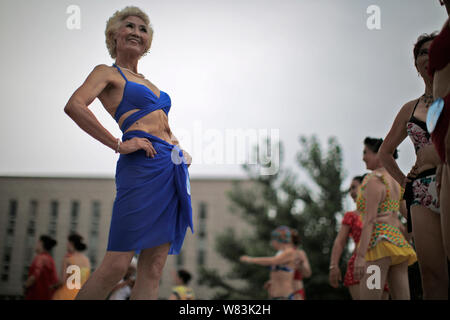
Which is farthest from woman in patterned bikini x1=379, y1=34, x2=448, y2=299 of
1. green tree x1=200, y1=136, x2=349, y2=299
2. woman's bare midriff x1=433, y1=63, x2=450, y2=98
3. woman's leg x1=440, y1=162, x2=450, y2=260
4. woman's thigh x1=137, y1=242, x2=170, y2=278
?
green tree x1=200, y1=136, x2=349, y2=299

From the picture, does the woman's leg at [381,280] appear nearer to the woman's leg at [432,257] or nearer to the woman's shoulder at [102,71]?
the woman's leg at [432,257]

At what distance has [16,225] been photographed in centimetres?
5025

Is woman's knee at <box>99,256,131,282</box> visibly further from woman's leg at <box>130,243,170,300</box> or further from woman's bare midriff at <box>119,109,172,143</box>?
woman's bare midriff at <box>119,109,172,143</box>

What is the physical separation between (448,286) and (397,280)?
155 centimetres

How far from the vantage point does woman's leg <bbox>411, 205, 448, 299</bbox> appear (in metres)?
2.38

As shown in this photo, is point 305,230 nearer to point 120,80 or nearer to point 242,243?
point 242,243

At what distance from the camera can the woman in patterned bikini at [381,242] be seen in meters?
3.77

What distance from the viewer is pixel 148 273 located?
2.44 m

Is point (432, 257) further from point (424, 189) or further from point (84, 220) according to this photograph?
point (84, 220)

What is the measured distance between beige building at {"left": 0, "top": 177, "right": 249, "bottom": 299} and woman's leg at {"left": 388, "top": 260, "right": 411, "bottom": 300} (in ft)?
153

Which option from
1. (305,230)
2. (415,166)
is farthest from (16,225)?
(415,166)

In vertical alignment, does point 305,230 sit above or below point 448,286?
below

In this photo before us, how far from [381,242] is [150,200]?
94.0 inches
